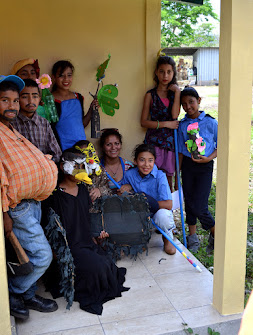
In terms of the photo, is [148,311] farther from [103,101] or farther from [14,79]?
[103,101]

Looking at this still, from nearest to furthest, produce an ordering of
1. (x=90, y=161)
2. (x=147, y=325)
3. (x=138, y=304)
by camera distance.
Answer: (x=147, y=325), (x=138, y=304), (x=90, y=161)

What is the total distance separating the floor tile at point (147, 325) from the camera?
2.88m

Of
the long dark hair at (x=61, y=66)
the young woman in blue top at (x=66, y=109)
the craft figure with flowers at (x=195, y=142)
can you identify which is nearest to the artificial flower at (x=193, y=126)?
the craft figure with flowers at (x=195, y=142)

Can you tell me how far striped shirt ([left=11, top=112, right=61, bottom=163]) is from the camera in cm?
340

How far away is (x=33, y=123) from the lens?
3.45 metres

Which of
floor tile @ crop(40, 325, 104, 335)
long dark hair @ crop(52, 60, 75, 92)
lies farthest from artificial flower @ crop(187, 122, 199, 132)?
floor tile @ crop(40, 325, 104, 335)

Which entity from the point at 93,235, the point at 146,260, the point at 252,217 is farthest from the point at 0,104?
the point at 252,217

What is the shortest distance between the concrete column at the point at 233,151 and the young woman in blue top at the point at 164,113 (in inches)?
63.4

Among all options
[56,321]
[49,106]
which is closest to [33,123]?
[49,106]

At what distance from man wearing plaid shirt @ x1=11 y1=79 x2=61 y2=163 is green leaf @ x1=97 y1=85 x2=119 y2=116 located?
100 cm

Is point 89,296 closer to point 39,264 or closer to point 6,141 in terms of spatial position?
point 39,264

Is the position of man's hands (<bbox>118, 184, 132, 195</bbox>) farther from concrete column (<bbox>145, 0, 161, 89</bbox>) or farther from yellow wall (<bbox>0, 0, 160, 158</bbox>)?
concrete column (<bbox>145, 0, 161, 89</bbox>)

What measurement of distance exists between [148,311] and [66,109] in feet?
6.95

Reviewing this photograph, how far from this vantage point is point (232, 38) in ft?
8.87
